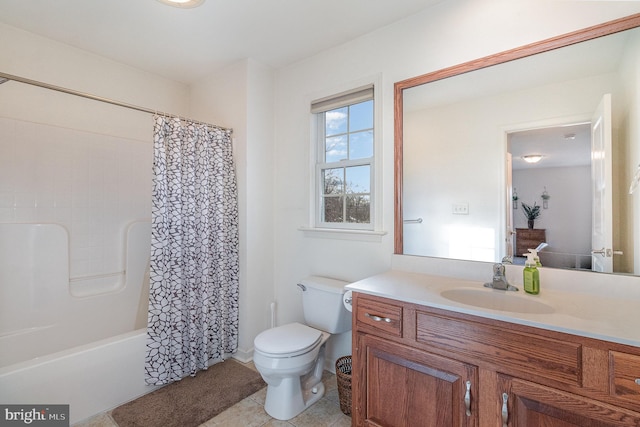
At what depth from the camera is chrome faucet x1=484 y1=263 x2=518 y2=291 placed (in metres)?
1.45

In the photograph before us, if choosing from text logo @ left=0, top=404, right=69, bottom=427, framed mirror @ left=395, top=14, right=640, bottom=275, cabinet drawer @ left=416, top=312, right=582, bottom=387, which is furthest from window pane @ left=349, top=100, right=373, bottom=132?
text logo @ left=0, top=404, right=69, bottom=427

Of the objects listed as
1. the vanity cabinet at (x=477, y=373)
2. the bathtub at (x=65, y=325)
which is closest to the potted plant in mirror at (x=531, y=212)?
the vanity cabinet at (x=477, y=373)

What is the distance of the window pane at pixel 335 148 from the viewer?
2.33 metres

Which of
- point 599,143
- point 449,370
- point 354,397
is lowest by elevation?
point 354,397

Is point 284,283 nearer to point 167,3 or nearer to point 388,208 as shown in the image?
point 388,208

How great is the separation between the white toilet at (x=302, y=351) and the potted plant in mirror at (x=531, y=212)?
1.13m

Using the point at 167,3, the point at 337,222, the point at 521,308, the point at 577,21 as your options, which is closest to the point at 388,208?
the point at 337,222

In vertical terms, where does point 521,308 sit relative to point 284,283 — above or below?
above

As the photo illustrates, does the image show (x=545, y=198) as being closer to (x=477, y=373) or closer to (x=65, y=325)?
(x=477, y=373)

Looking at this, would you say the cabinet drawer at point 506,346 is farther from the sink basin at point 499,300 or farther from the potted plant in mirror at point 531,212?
the potted plant in mirror at point 531,212

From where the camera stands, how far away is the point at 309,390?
198cm

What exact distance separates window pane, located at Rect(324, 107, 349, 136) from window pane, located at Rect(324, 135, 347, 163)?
54 mm

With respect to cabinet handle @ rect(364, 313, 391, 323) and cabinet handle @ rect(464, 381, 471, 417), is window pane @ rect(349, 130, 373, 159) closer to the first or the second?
cabinet handle @ rect(364, 313, 391, 323)

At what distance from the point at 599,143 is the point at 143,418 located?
2.76 meters
